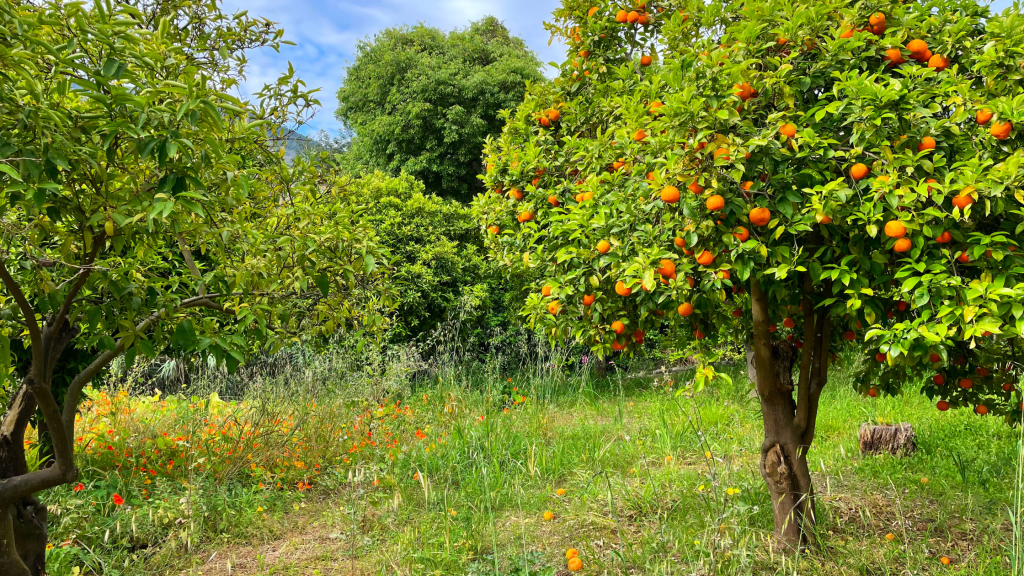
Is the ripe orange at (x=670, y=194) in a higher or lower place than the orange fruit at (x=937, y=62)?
lower

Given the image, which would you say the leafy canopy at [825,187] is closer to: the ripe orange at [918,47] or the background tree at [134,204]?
the ripe orange at [918,47]

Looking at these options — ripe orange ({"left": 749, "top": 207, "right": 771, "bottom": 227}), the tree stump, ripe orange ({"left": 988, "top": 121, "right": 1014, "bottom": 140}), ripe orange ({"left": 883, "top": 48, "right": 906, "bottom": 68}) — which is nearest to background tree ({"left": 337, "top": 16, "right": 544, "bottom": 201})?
the tree stump

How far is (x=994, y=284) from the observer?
6.44 ft

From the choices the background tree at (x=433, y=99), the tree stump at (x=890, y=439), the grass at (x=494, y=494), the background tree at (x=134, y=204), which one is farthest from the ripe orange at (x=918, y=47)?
the background tree at (x=433, y=99)

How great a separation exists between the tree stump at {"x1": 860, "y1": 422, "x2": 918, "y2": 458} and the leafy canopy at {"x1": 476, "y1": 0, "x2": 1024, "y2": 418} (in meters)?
1.71

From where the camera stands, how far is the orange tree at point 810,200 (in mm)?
2092

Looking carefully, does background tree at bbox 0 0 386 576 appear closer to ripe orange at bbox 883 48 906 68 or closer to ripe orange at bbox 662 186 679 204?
ripe orange at bbox 662 186 679 204

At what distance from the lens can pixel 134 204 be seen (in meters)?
1.73

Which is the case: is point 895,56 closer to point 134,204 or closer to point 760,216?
point 760,216

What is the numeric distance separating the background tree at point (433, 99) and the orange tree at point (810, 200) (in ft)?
32.8

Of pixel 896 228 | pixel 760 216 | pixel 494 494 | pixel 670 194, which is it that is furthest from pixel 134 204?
pixel 494 494

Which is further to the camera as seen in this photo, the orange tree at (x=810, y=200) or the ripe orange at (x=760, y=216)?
the ripe orange at (x=760, y=216)

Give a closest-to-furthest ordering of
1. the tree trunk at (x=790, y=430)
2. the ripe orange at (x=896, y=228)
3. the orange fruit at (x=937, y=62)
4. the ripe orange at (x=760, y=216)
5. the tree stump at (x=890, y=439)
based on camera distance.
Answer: the ripe orange at (x=896, y=228)
the ripe orange at (x=760, y=216)
the orange fruit at (x=937, y=62)
the tree trunk at (x=790, y=430)
the tree stump at (x=890, y=439)

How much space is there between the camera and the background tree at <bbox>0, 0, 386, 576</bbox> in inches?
60.5
